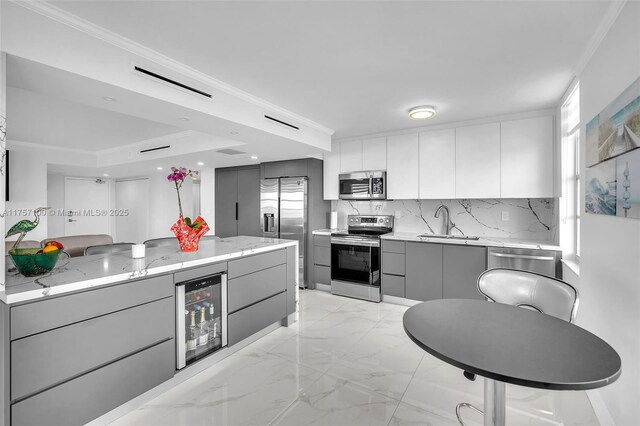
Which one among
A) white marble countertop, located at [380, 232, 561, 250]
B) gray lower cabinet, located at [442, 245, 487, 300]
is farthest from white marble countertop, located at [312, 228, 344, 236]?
gray lower cabinet, located at [442, 245, 487, 300]

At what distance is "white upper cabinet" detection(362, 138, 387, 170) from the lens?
454 centimetres

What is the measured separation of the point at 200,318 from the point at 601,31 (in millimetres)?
3546

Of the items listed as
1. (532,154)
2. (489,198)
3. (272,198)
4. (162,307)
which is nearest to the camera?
(162,307)

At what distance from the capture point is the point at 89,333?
171 cm

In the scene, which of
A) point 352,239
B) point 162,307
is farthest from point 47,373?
point 352,239

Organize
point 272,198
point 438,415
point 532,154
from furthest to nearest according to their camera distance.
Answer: point 272,198
point 532,154
point 438,415

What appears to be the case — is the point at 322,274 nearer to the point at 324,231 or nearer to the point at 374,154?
the point at 324,231

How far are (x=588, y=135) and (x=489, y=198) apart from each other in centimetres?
189

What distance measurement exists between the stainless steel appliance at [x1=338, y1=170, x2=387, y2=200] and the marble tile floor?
7.11ft

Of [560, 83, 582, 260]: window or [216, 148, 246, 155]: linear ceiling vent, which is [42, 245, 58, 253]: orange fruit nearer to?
[216, 148, 246, 155]: linear ceiling vent

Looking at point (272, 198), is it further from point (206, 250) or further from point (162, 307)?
point (162, 307)

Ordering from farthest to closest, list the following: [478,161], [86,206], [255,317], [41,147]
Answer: [86,206] → [41,147] → [478,161] → [255,317]

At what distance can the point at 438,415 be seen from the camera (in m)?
1.94

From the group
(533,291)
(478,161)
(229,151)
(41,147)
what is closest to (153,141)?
(229,151)
